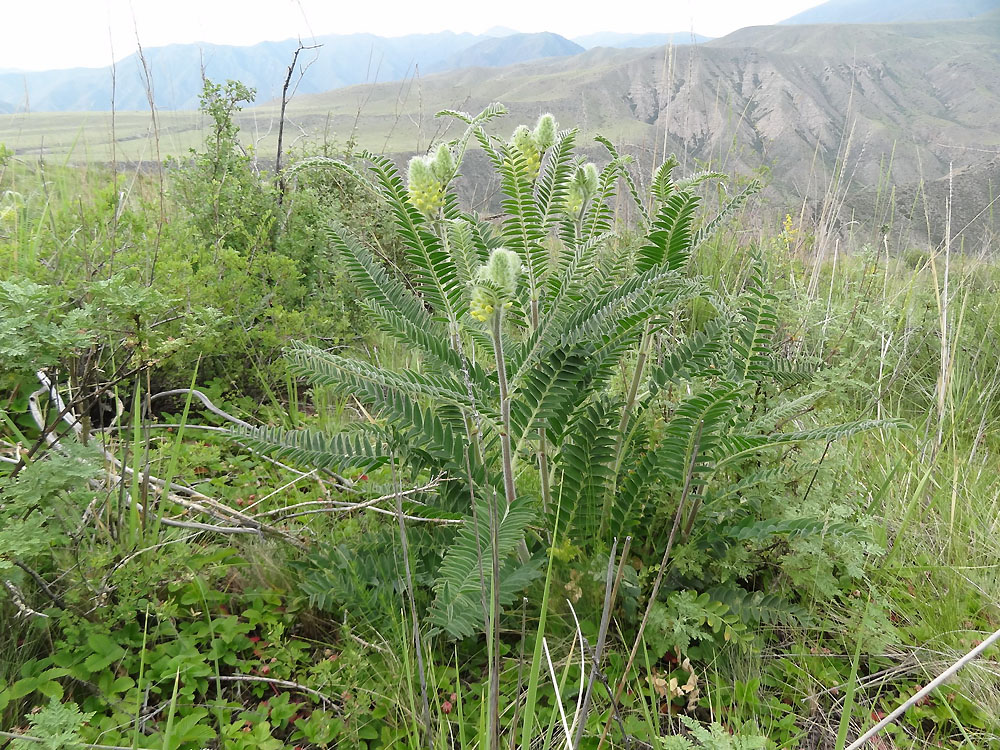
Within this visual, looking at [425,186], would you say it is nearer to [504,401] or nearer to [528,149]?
[528,149]

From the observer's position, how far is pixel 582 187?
1131 mm

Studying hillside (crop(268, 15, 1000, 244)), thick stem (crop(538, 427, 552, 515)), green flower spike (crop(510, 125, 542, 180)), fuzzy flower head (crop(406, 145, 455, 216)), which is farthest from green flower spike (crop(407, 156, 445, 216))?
hillside (crop(268, 15, 1000, 244))

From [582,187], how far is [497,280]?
405 millimetres

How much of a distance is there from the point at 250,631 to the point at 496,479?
0.70 m

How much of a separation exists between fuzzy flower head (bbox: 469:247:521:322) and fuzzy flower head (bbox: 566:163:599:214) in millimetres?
344

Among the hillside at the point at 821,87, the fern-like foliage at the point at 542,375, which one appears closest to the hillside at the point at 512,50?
the hillside at the point at 821,87

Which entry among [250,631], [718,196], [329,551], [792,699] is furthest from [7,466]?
[718,196]

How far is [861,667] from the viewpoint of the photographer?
127 cm

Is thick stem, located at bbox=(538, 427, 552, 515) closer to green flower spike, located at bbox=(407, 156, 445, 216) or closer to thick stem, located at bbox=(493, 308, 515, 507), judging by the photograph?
thick stem, located at bbox=(493, 308, 515, 507)

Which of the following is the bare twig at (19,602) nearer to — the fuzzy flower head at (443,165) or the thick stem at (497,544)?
the thick stem at (497,544)

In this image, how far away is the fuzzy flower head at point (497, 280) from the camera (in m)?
0.84

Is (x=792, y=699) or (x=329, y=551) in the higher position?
(x=329, y=551)

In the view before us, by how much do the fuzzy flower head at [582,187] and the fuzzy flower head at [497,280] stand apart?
1.13 ft

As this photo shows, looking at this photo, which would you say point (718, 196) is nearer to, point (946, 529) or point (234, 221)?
point (946, 529)
